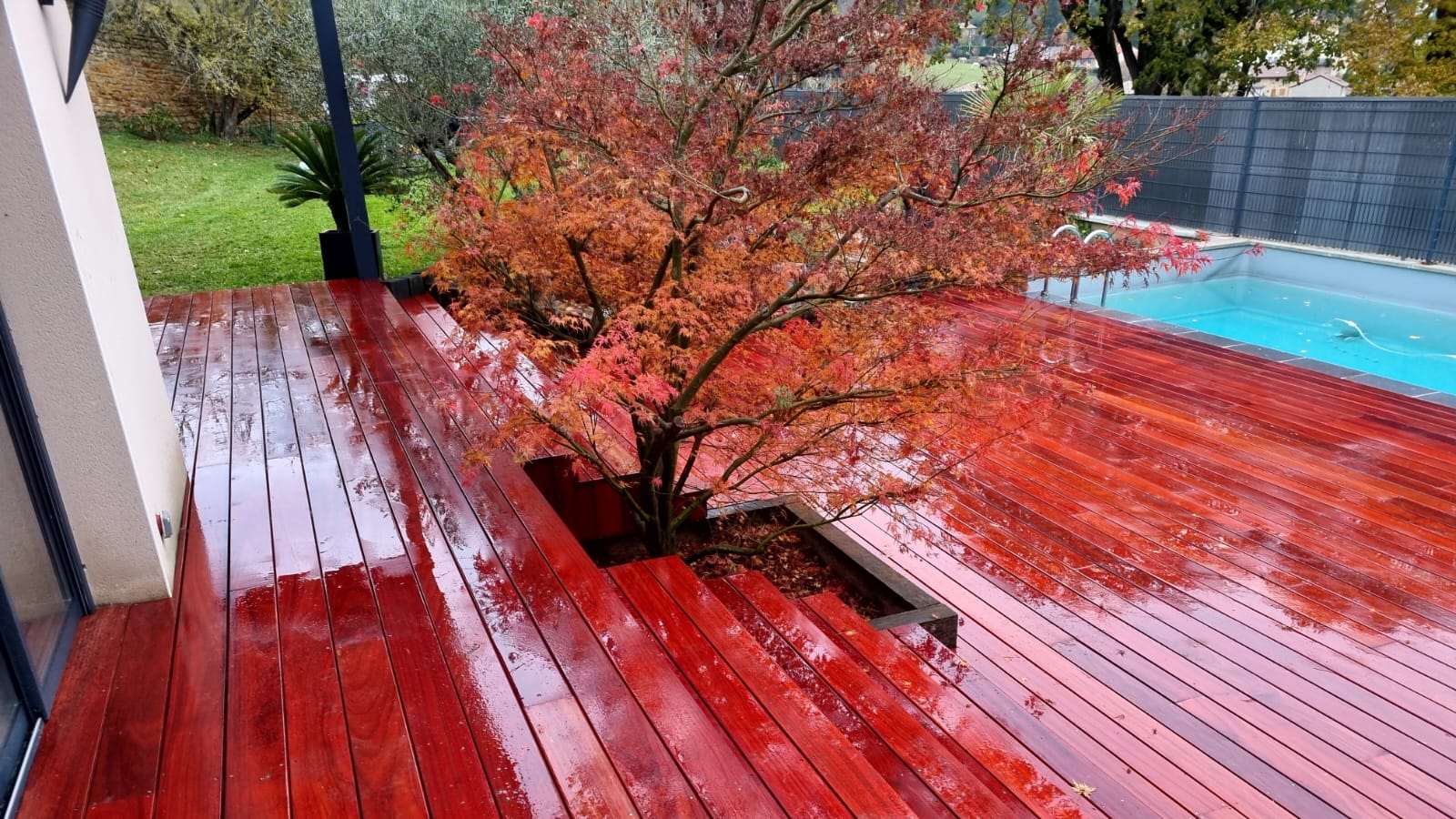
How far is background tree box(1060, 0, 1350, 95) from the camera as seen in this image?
456 inches

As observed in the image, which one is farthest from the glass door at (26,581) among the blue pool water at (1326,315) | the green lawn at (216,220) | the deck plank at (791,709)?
the blue pool water at (1326,315)

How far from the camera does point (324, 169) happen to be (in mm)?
6617

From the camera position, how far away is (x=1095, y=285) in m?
8.07

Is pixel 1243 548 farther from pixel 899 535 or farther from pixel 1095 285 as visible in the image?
pixel 1095 285

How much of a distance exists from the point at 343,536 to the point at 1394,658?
10.9ft

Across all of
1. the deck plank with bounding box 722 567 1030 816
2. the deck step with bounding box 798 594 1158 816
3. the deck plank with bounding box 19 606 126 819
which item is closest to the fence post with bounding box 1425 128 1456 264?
the deck step with bounding box 798 594 1158 816

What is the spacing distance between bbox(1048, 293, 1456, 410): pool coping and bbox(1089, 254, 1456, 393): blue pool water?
1117 mm

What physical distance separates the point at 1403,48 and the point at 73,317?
1332 cm

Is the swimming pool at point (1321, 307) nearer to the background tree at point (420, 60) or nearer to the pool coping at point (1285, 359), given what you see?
the pool coping at point (1285, 359)

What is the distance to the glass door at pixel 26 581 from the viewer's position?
1.74 metres

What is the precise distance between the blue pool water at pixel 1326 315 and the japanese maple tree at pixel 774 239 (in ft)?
18.3

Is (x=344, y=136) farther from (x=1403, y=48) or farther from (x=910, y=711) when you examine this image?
(x=1403, y=48)

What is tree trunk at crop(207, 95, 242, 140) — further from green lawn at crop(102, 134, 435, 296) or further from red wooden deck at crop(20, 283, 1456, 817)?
red wooden deck at crop(20, 283, 1456, 817)

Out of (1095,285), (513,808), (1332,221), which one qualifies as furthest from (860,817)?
(1332,221)
